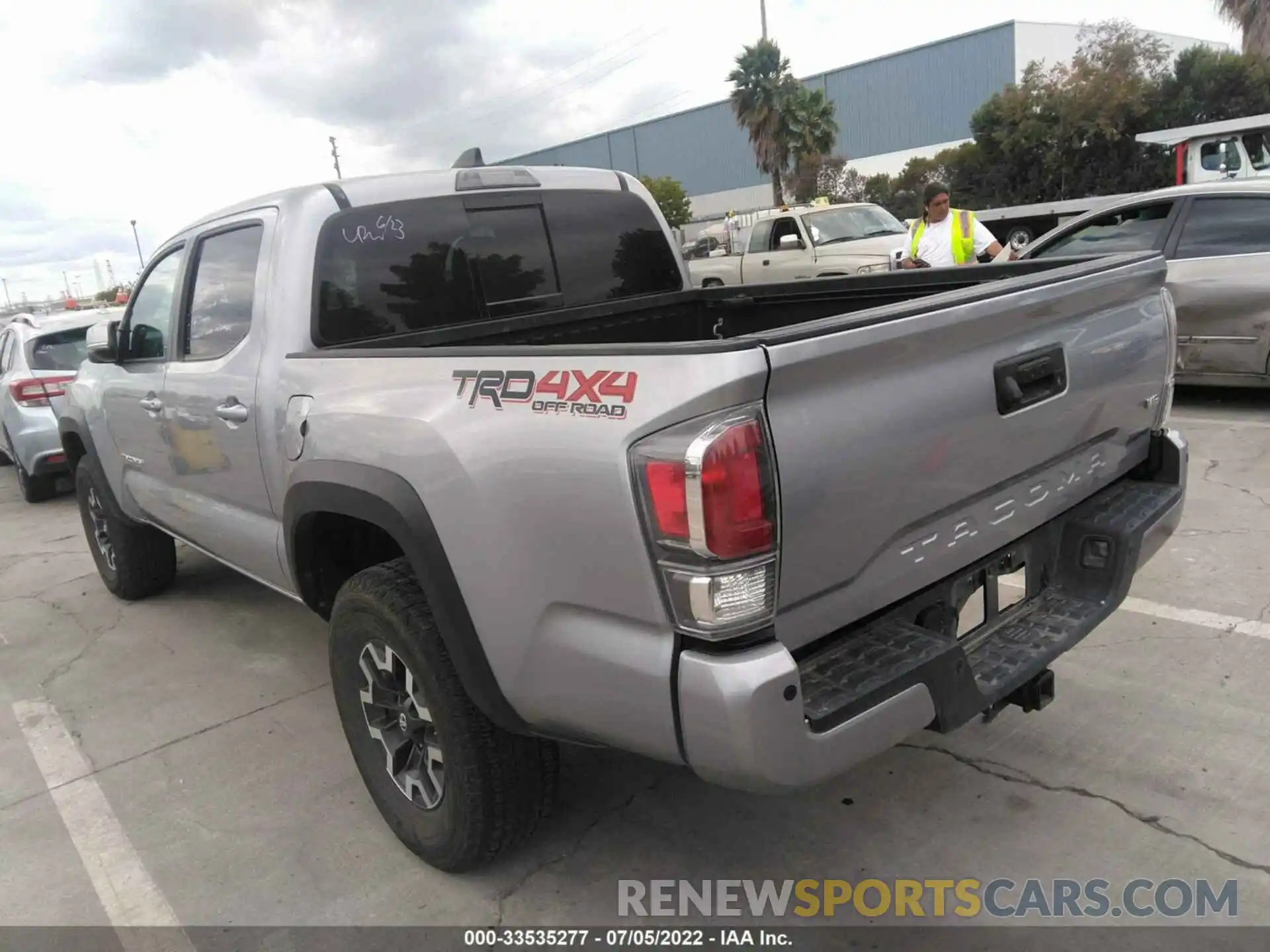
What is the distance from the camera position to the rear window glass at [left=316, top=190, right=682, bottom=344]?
326 centimetres

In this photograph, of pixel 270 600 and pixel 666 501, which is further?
pixel 270 600

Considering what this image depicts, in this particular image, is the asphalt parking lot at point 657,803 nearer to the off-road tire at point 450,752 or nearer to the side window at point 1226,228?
the off-road tire at point 450,752

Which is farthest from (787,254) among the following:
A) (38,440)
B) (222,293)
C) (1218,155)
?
(222,293)

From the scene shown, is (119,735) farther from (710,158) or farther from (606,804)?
(710,158)

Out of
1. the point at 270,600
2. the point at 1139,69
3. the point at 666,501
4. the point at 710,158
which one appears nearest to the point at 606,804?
the point at 666,501

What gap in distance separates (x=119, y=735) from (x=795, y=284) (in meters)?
3.29

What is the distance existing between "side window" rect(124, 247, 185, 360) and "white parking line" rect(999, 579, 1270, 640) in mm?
3645

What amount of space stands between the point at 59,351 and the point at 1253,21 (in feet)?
120

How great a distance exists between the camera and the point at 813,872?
2711 mm

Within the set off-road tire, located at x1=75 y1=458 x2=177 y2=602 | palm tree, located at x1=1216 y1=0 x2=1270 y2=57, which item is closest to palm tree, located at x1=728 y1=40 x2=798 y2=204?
palm tree, located at x1=1216 y1=0 x2=1270 y2=57

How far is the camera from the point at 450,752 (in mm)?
2533

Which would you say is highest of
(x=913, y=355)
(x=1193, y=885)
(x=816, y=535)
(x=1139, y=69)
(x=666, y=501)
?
(x=1139, y=69)

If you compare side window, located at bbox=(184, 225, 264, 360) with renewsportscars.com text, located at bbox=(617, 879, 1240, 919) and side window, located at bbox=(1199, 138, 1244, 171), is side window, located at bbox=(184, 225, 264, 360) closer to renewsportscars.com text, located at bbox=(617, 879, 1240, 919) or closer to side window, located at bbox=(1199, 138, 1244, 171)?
renewsportscars.com text, located at bbox=(617, 879, 1240, 919)

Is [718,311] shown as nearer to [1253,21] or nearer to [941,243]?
[941,243]
